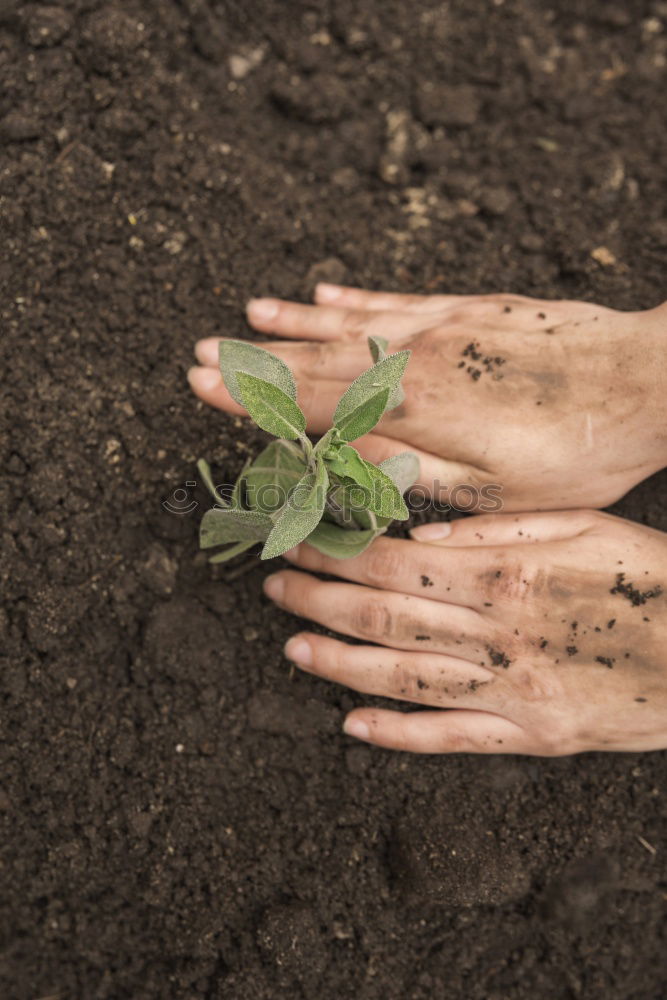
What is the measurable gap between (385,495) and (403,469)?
0.37 meters

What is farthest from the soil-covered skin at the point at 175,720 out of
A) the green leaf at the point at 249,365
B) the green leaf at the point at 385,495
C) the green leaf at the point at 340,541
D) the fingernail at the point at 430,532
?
the green leaf at the point at 385,495

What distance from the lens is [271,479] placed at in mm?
2254

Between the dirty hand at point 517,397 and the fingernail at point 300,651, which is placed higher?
the dirty hand at point 517,397

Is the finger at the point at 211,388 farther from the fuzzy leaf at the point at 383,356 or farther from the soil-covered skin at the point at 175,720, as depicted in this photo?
the fuzzy leaf at the point at 383,356

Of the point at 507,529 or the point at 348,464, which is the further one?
the point at 507,529

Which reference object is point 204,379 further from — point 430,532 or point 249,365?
point 430,532

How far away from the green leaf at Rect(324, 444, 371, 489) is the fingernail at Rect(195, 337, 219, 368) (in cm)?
77

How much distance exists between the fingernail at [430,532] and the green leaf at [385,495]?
0.60 meters

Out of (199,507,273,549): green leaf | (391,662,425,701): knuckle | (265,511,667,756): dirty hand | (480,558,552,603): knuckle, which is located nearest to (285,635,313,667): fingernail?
(265,511,667,756): dirty hand

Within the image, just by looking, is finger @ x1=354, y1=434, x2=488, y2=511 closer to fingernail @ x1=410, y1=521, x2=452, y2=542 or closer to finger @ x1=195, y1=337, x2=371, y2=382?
fingernail @ x1=410, y1=521, x2=452, y2=542

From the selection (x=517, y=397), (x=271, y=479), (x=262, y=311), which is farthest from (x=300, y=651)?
(x=262, y=311)

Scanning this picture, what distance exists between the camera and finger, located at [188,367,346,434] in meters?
2.42

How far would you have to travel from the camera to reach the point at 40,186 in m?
2.51

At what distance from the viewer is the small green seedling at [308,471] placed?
71.5 inches
